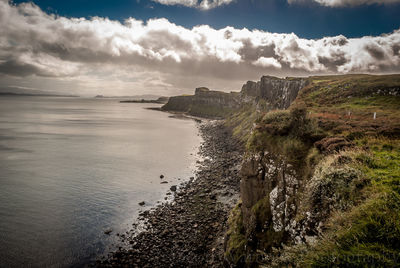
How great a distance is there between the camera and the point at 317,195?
10844mm

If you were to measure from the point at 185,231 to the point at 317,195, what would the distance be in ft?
61.8

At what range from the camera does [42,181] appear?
40.8 m

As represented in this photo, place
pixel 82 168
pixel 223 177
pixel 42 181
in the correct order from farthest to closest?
1. pixel 82 168
2. pixel 223 177
3. pixel 42 181

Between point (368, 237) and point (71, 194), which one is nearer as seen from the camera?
point (368, 237)

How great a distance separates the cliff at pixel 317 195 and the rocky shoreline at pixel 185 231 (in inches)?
152

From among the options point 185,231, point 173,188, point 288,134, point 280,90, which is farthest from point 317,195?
point 280,90

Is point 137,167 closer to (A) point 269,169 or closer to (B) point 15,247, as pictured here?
(B) point 15,247

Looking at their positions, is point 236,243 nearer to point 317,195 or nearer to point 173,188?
point 317,195

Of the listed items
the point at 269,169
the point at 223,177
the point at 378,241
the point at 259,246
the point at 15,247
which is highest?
the point at 378,241

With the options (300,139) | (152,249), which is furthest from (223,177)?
(300,139)

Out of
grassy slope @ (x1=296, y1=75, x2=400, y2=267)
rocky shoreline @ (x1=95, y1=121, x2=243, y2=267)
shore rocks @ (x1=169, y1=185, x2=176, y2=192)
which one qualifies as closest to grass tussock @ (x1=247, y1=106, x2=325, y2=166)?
grassy slope @ (x1=296, y1=75, x2=400, y2=267)

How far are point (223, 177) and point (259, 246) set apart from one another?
28.2 meters

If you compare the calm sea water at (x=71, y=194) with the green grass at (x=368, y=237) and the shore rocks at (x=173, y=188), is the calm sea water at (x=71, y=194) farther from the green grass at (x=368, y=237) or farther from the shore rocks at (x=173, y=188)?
the green grass at (x=368, y=237)

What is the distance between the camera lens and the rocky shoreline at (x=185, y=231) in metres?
20.8
